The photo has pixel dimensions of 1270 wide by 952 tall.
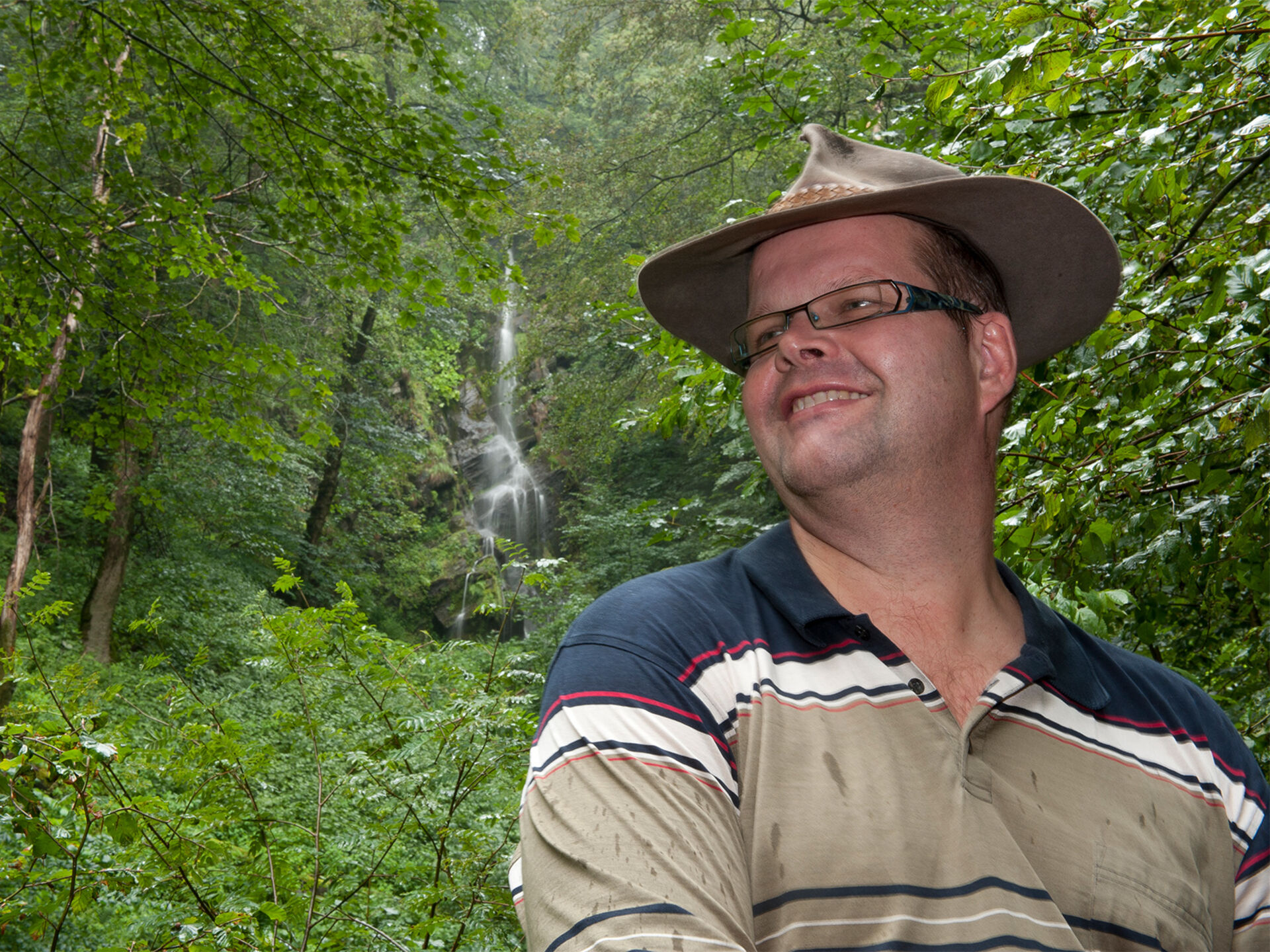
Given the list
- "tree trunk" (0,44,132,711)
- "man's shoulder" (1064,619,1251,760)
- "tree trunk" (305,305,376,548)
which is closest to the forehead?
"man's shoulder" (1064,619,1251,760)

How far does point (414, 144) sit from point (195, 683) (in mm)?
8244

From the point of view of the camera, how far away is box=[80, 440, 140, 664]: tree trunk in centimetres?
1091

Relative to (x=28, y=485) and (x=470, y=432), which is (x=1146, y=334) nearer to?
(x=28, y=485)

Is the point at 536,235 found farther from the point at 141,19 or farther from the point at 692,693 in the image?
the point at 692,693

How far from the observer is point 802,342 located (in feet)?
5.41

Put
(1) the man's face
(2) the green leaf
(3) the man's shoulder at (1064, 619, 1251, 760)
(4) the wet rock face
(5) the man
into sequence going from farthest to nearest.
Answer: (4) the wet rock face
(2) the green leaf
(1) the man's face
(3) the man's shoulder at (1064, 619, 1251, 760)
(5) the man

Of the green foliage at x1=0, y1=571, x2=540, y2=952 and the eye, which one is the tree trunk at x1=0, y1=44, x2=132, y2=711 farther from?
the eye

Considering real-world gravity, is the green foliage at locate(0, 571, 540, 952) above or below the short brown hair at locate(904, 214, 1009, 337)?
below

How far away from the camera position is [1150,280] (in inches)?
115

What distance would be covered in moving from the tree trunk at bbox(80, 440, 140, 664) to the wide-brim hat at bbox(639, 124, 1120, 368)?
1058 centimetres

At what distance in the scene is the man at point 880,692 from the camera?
1.00 m

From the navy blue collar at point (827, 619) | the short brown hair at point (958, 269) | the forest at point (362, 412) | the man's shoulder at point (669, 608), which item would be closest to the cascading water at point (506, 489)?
the forest at point (362, 412)

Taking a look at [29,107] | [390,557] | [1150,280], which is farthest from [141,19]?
[390,557]

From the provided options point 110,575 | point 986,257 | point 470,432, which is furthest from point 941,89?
point 470,432
